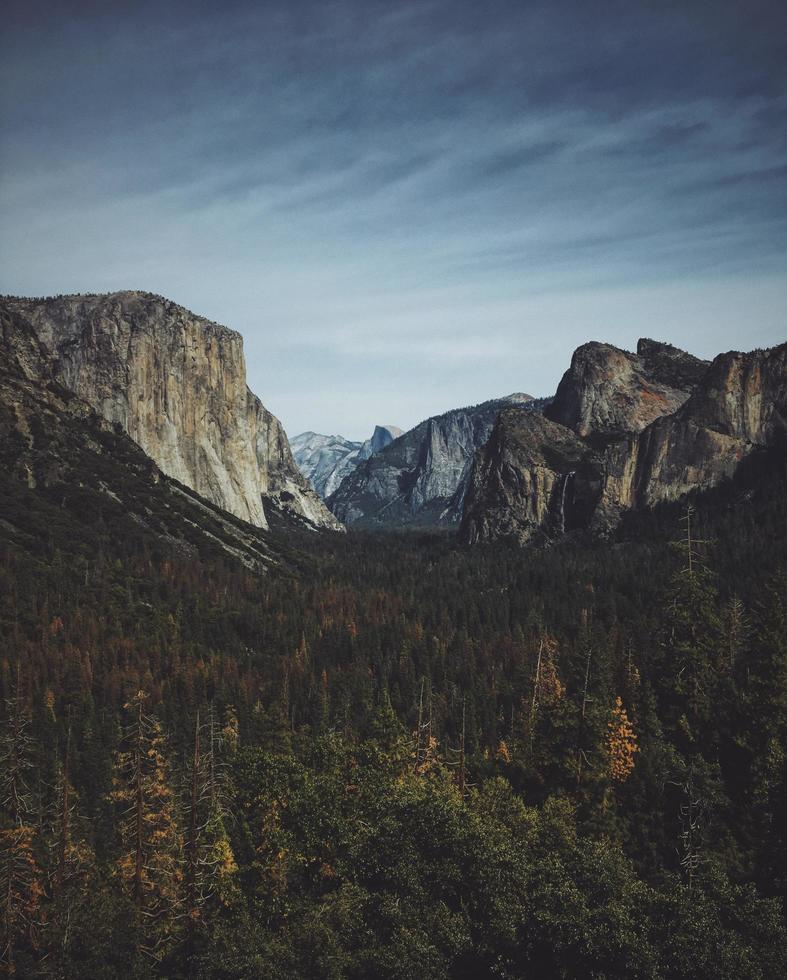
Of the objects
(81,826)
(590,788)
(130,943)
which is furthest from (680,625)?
(81,826)

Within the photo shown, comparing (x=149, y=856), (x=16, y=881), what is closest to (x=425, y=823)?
(x=149, y=856)

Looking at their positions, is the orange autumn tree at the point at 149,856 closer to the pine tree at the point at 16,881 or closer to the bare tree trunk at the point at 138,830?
the bare tree trunk at the point at 138,830

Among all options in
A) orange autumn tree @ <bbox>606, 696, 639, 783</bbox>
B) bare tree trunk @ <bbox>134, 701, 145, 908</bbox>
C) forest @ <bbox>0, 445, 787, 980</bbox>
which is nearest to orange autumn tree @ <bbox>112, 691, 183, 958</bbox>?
bare tree trunk @ <bbox>134, 701, 145, 908</bbox>

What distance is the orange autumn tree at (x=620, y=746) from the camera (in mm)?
49812

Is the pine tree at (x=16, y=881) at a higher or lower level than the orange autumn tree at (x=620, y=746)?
lower

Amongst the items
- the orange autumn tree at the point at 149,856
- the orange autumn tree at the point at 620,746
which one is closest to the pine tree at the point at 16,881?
the orange autumn tree at the point at 149,856

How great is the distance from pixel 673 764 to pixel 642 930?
76.3 feet

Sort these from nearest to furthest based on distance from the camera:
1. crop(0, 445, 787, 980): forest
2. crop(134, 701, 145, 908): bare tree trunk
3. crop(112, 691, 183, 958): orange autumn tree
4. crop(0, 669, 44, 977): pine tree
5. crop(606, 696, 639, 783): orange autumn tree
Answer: crop(0, 445, 787, 980): forest → crop(0, 669, 44, 977): pine tree → crop(112, 691, 183, 958): orange autumn tree → crop(134, 701, 145, 908): bare tree trunk → crop(606, 696, 639, 783): orange autumn tree

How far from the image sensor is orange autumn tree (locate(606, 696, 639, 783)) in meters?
49.8

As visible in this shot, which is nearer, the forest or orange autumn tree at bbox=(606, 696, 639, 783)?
the forest

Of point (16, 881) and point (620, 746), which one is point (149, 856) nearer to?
point (16, 881)

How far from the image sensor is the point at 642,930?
25875 mm

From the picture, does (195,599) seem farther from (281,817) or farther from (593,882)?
(593,882)

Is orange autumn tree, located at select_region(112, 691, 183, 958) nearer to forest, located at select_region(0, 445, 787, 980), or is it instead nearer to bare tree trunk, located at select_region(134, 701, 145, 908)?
bare tree trunk, located at select_region(134, 701, 145, 908)
